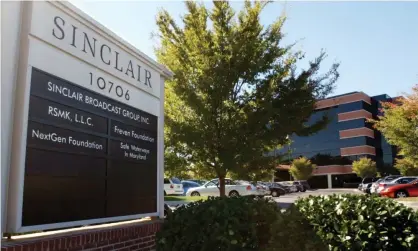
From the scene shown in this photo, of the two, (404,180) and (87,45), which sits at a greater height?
(87,45)

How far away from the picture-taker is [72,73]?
15.7ft

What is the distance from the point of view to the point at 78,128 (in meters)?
4.76

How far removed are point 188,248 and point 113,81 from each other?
2686mm

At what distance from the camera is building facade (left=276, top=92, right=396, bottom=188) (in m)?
59.1

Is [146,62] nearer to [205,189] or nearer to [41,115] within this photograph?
[41,115]

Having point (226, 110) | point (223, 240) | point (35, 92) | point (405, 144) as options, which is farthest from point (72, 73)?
point (405, 144)

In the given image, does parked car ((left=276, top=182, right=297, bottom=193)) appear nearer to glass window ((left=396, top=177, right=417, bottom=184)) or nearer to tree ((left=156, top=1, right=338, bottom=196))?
glass window ((left=396, top=177, right=417, bottom=184))

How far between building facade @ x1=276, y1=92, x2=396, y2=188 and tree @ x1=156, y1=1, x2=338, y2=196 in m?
50.4

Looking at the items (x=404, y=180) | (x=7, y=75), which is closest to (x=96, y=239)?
(x=7, y=75)

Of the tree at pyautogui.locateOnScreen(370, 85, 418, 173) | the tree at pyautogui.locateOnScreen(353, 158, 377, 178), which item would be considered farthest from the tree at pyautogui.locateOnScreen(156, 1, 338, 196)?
the tree at pyautogui.locateOnScreen(353, 158, 377, 178)

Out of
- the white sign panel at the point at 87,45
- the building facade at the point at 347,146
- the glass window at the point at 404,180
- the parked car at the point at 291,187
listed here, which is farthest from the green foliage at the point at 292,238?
the building facade at the point at 347,146

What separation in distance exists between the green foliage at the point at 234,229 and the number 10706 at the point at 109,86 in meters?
2.04

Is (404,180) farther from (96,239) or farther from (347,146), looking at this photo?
(347,146)

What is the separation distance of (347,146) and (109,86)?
59096 millimetres
